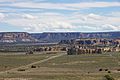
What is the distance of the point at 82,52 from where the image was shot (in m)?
191

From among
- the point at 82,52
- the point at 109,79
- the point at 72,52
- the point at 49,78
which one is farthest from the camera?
the point at 82,52

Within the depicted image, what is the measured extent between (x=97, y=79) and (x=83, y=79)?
2394 mm

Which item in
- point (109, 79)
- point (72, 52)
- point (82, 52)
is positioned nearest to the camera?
point (109, 79)

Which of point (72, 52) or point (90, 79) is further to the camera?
point (72, 52)

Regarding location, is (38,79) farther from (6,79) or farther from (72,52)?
(72,52)

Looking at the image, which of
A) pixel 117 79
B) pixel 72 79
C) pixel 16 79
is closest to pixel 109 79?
pixel 117 79

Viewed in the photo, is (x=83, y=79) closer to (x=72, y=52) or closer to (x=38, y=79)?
(x=38, y=79)

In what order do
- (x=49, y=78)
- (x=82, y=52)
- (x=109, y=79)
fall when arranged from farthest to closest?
1. (x=82, y=52)
2. (x=49, y=78)
3. (x=109, y=79)

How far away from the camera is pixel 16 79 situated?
59.9 m

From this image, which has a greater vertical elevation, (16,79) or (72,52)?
(16,79)

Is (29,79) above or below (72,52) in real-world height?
above

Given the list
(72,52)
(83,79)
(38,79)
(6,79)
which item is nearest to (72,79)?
(83,79)

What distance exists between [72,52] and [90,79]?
11926 cm

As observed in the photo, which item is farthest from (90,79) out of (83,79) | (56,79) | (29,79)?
(29,79)
